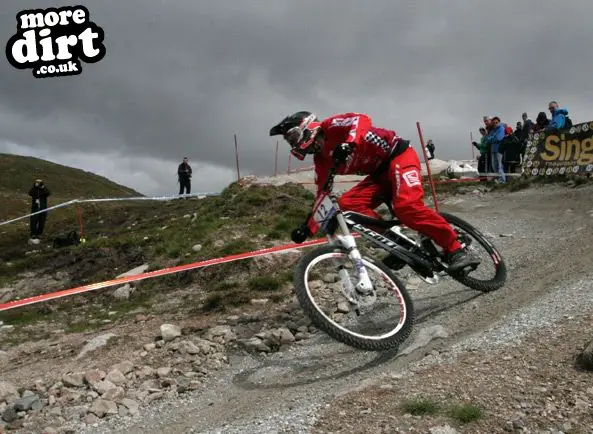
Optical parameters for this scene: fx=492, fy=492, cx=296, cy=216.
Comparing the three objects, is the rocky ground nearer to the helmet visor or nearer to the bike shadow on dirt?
the bike shadow on dirt

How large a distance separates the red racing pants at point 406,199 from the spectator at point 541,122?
13.3 meters

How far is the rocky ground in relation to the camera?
3428 millimetres

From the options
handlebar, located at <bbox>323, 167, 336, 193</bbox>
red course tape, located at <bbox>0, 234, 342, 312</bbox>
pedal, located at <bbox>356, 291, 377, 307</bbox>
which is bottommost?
red course tape, located at <bbox>0, 234, 342, 312</bbox>

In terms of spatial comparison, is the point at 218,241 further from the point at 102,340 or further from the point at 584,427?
the point at 584,427

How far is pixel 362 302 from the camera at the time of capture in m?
5.23

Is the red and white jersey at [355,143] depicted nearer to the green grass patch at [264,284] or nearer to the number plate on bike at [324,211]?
the number plate on bike at [324,211]

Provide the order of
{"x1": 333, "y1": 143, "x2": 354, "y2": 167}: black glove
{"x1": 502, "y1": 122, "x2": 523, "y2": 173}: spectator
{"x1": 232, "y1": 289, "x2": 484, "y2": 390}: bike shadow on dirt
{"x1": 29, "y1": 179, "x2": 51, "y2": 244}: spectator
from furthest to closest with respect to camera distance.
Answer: {"x1": 29, "y1": 179, "x2": 51, "y2": 244}: spectator
{"x1": 502, "y1": 122, "x2": 523, "y2": 173}: spectator
{"x1": 333, "y1": 143, "x2": 354, "y2": 167}: black glove
{"x1": 232, "y1": 289, "x2": 484, "y2": 390}: bike shadow on dirt

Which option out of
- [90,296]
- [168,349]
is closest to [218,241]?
[90,296]

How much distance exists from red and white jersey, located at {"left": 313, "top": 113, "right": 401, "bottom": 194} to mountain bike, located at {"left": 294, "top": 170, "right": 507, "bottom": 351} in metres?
0.36

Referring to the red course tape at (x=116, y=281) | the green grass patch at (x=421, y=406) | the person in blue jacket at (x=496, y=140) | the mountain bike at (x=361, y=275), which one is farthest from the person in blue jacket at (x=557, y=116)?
the green grass patch at (x=421, y=406)

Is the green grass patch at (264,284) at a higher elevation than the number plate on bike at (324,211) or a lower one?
lower

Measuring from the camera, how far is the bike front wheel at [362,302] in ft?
15.9

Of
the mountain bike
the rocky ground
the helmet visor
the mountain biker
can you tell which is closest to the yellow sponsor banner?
the rocky ground

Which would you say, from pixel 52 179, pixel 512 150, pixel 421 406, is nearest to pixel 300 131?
pixel 421 406
